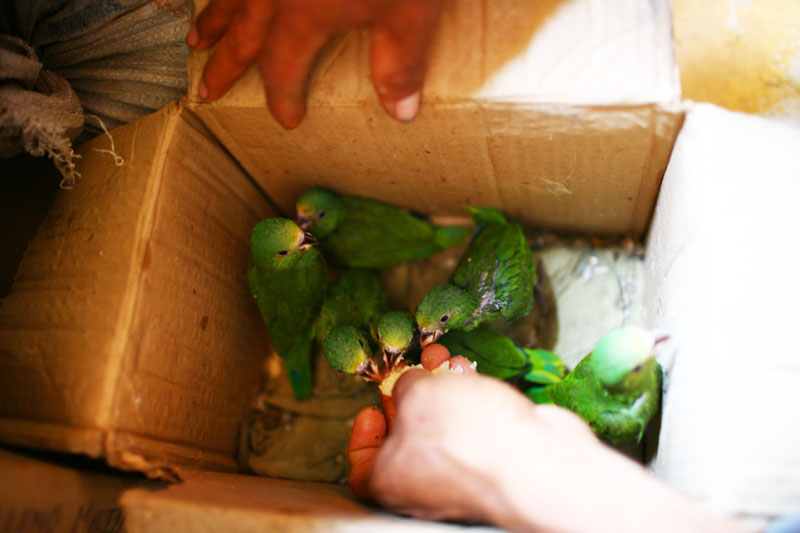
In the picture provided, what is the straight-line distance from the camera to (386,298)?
257 cm

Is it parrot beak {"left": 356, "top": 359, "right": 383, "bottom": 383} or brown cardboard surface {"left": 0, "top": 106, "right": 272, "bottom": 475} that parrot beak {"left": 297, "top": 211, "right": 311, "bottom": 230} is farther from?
parrot beak {"left": 356, "top": 359, "right": 383, "bottom": 383}

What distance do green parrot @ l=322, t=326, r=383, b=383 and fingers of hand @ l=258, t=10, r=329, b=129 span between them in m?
0.86

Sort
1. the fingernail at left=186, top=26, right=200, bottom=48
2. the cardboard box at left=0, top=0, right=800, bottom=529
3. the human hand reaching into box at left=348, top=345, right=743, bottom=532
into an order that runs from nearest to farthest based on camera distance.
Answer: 1. the human hand reaching into box at left=348, top=345, right=743, bottom=532
2. the cardboard box at left=0, top=0, right=800, bottom=529
3. the fingernail at left=186, top=26, right=200, bottom=48

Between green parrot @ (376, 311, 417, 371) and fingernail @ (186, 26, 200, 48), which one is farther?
green parrot @ (376, 311, 417, 371)

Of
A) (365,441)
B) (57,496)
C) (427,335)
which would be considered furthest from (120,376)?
(427,335)

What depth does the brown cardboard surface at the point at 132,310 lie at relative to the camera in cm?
164

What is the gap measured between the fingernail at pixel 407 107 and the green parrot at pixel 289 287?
0.72 m

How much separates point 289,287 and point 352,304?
0.93ft

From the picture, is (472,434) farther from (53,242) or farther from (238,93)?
(53,242)

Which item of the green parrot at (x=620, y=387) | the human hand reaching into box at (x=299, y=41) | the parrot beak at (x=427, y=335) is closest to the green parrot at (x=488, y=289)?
the parrot beak at (x=427, y=335)

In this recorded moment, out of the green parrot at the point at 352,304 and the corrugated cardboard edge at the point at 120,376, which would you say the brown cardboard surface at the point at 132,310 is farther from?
the green parrot at the point at 352,304

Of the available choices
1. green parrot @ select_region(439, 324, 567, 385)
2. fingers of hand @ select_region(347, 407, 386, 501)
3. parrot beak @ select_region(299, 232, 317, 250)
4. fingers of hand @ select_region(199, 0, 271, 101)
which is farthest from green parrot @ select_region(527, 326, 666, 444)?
fingers of hand @ select_region(199, 0, 271, 101)

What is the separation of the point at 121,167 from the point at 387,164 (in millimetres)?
953

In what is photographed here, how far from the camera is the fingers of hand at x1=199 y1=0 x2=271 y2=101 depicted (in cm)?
167
